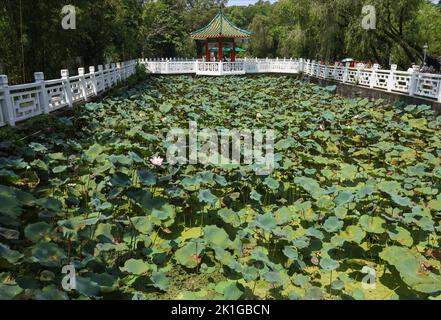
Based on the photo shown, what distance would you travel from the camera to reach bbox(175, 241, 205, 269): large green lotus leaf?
2.55 m

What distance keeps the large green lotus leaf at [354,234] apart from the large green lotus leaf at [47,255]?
2000mm

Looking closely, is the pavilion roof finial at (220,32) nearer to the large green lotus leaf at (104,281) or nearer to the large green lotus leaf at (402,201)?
the large green lotus leaf at (402,201)

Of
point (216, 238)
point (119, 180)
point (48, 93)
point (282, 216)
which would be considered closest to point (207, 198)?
point (216, 238)

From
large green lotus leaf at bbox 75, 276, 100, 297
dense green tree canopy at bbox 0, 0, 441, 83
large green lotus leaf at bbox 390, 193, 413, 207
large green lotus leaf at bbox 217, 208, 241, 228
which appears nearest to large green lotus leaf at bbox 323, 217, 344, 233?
large green lotus leaf at bbox 390, 193, 413, 207

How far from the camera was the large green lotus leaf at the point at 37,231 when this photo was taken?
2.24 m

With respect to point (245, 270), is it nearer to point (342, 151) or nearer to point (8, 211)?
point (8, 211)

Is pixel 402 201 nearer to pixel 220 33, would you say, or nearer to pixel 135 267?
pixel 135 267

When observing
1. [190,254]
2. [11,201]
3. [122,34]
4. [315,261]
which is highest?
[122,34]

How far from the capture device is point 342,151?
5.56 m

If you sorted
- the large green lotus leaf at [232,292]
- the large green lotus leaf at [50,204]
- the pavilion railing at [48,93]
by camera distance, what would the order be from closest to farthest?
the large green lotus leaf at [232,292] → the large green lotus leaf at [50,204] → the pavilion railing at [48,93]

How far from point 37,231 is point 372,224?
241 centimetres

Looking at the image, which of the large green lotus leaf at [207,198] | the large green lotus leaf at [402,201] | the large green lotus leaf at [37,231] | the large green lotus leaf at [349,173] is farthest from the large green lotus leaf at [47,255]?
the large green lotus leaf at [349,173]

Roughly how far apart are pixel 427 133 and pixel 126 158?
5.34m

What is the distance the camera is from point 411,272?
87.8 inches
